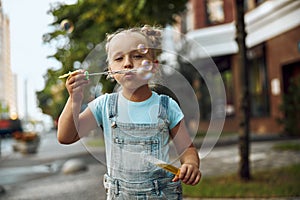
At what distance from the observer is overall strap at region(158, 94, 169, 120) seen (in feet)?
6.14

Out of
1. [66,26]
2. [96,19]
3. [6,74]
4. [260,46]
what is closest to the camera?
[66,26]

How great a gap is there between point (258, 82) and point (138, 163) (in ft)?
50.6

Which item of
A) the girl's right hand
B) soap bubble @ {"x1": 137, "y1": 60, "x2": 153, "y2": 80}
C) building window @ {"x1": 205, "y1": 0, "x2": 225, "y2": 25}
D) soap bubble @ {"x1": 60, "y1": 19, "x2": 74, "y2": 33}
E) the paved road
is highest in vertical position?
building window @ {"x1": 205, "y1": 0, "x2": 225, "y2": 25}

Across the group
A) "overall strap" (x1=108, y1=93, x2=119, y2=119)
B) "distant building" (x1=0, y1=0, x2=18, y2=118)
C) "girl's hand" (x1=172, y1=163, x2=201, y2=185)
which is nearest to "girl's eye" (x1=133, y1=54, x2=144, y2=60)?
"overall strap" (x1=108, y1=93, x2=119, y2=119)

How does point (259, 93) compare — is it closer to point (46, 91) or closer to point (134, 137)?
point (46, 91)

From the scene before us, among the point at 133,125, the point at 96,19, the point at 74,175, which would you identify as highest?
the point at 96,19

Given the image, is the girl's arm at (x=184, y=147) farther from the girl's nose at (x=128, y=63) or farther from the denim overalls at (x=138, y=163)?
the girl's nose at (x=128, y=63)

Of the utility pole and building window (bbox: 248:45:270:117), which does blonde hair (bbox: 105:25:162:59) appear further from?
building window (bbox: 248:45:270:117)

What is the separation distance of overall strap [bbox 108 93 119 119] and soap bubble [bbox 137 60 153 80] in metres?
0.18

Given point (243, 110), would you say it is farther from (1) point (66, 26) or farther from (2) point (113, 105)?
(2) point (113, 105)

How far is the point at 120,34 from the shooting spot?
1.92 metres

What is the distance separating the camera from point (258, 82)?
656 inches

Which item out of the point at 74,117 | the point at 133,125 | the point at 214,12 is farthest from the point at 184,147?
the point at 214,12

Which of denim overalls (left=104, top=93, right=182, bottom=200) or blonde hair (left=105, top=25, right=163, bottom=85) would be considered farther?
blonde hair (left=105, top=25, right=163, bottom=85)
